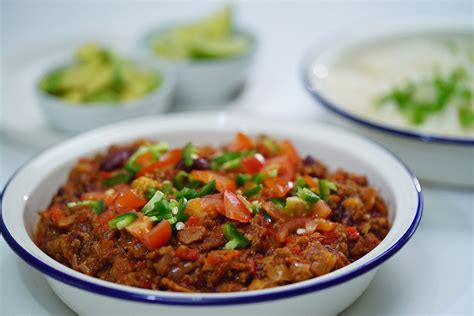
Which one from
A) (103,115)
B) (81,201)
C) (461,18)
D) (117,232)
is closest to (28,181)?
(81,201)

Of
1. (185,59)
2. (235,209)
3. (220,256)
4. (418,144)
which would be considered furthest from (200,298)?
(185,59)

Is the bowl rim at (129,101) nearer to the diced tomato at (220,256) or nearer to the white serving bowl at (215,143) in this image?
the white serving bowl at (215,143)

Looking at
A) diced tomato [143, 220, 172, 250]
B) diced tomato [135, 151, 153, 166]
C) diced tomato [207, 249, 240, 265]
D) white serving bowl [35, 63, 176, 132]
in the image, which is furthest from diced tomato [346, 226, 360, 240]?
white serving bowl [35, 63, 176, 132]

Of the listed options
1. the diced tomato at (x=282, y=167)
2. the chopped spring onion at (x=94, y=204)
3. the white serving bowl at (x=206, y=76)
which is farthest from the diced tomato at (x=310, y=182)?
the white serving bowl at (x=206, y=76)

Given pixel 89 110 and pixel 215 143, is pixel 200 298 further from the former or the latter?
pixel 89 110

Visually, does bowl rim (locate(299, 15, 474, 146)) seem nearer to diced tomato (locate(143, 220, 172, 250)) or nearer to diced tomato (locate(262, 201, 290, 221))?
diced tomato (locate(262, 201, 290, 221))
